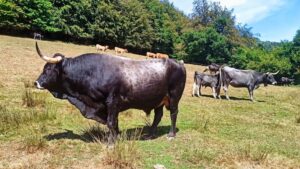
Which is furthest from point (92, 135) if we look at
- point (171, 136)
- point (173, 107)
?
point (173, 107)

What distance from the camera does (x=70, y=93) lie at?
9.16 metres

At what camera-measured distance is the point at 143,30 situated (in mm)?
65062

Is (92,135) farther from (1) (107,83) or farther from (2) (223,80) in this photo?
(2) (223,80)

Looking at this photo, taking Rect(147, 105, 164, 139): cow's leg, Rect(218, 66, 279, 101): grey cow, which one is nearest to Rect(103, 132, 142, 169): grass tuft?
Rect(147, 105, 164, 139): cow's leg

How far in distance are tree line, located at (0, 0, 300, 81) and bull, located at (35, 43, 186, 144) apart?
42.3 m

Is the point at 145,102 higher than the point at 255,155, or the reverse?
the point at 145,102

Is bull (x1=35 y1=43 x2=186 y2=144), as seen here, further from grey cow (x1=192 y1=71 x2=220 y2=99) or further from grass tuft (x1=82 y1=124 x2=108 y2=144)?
grey cow (x1=192 y1=71 x2=220 y2=99)

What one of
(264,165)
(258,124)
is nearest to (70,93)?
(264,165)

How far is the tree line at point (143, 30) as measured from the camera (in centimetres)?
5200

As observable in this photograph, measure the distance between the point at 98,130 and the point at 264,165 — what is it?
395 cm

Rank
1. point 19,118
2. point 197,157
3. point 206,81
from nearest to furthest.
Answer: point 197,157
point 19,118
point 206,81

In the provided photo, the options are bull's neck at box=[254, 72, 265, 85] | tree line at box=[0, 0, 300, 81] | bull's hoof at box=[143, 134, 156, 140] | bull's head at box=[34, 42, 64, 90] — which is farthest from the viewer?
tree line at box=[0, 0, 300, 81]

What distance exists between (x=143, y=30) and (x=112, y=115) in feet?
187

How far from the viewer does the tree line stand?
2047 inches
